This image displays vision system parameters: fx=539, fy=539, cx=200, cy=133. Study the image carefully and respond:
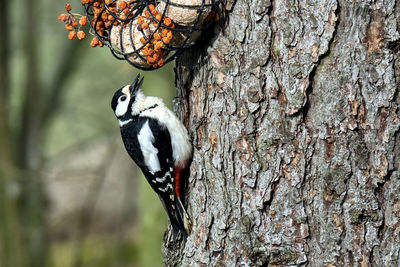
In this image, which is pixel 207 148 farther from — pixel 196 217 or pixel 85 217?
pixel 85 217

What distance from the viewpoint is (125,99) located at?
3.10 meters

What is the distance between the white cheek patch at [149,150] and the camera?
2.93 metres

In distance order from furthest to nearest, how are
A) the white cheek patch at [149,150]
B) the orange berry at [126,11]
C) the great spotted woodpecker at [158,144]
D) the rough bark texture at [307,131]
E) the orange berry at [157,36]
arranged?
the white cheek patch at [149,150], the great spotted woodpecker at [158,144], the orange berry at [126,11], the orange berry at [157,36], the rough bark texture at [307,131]

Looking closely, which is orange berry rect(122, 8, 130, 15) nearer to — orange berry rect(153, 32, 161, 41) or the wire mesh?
the wire mesh

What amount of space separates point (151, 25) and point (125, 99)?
90 cm

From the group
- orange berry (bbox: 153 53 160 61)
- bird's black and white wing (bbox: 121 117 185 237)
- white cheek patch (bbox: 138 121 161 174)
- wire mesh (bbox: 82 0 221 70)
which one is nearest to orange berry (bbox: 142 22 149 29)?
wire mesh (bbox: 82 0 221 70)

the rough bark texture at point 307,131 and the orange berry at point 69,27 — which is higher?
the orange berry at point 69,27

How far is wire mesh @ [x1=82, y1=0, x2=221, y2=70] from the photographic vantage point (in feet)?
7.16

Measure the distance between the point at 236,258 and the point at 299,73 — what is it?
86 centimetres

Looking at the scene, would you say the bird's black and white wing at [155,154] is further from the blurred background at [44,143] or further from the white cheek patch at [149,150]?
the blurred background at [44,143]

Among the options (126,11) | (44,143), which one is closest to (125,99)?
(126,11)

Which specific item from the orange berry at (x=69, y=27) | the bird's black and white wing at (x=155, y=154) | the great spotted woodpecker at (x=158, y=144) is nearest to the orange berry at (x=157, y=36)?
the orange berry at (x=69, y=27)

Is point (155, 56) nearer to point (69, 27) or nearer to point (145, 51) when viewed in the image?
point (145, 51)

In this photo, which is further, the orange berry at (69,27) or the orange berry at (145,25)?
the orange berry at (69,27)
